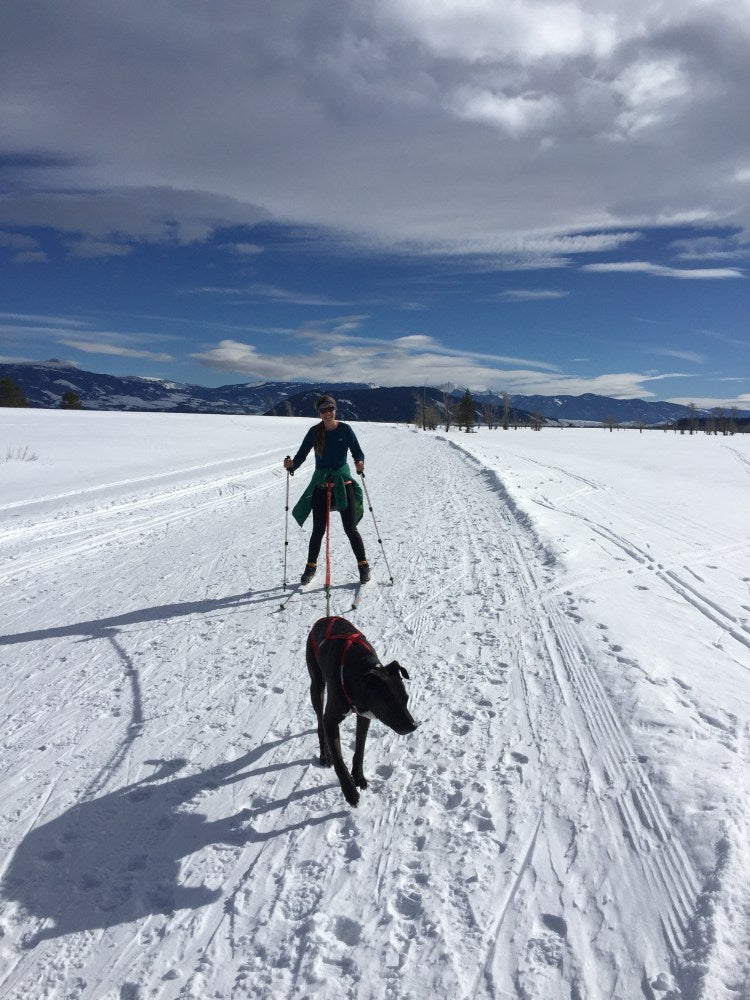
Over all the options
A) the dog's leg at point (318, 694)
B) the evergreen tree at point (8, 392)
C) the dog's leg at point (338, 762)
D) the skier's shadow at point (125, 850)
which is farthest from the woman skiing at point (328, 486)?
the evergreen tree at point (8, 392)

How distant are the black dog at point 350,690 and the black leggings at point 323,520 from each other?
3229 millimetres

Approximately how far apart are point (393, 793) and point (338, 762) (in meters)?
0.41

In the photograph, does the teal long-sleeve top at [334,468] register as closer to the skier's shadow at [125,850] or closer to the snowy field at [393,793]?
the snowy field at [393,793]

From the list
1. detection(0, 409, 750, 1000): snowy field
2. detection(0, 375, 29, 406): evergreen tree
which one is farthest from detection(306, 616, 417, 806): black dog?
detection(0, 375, 29, 406): evergreen tree

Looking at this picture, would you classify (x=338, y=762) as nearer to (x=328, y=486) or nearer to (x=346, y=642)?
(x=346, y=642)

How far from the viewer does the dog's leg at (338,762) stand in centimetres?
317

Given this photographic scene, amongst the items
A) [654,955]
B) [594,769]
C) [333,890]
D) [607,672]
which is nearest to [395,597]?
[607,672]

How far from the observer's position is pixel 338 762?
3197 millimetres

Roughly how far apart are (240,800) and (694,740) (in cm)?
282

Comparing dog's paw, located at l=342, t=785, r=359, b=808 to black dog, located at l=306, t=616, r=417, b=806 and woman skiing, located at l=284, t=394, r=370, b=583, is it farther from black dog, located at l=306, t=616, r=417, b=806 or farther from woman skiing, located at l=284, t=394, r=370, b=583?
woman skiing, located at l=284, t=394, r=370, b=583

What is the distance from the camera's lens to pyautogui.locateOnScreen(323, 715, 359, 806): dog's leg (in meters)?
3.17

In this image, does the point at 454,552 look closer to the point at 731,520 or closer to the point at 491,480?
the point at 731,520

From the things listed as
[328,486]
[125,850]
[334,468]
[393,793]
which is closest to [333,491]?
[328,486]

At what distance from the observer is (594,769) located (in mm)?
3408
